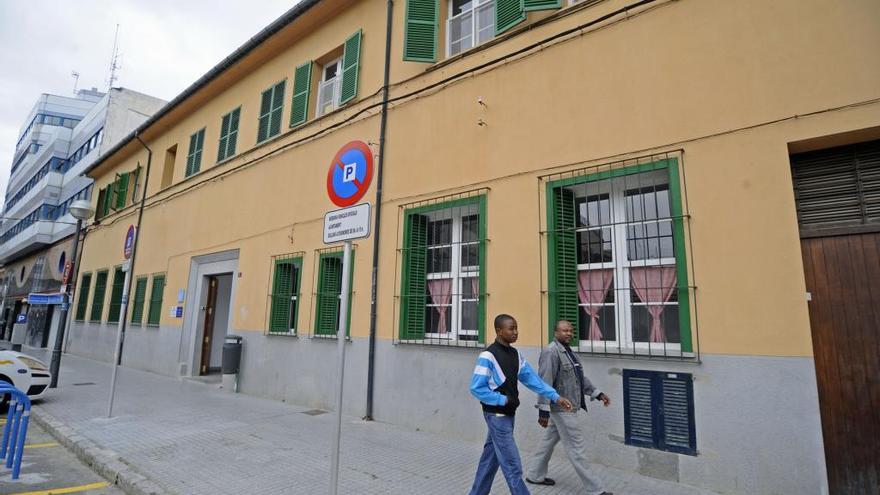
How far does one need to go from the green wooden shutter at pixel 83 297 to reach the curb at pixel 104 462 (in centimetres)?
1550

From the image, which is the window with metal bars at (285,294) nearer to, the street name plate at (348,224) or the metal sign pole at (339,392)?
the street name plate at (348,224)

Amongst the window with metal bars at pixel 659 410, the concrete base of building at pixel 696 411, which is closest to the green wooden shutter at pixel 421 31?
the concrete base of building at pixel 696 411

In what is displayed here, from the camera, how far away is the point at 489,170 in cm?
673

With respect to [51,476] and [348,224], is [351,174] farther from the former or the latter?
[51,476]

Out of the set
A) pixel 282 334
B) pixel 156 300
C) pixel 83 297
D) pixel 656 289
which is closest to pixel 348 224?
pixel 656 289

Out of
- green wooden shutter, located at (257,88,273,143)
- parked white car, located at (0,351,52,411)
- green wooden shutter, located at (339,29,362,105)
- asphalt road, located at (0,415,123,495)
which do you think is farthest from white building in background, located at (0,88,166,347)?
asphalt road, located at (0,415,123,495)

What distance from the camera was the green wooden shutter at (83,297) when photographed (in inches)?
788

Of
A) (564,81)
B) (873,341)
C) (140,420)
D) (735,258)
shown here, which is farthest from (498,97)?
(140,420)

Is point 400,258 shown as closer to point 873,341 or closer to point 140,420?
point 140,420

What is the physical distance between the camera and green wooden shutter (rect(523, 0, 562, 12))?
20.8 feet

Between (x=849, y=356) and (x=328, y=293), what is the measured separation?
7.37m

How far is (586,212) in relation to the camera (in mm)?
5961

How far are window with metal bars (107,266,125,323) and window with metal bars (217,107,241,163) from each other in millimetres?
8075

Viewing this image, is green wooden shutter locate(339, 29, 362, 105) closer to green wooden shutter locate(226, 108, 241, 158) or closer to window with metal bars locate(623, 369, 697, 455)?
green wooden shutter locate(226, 108, 241, 158)
